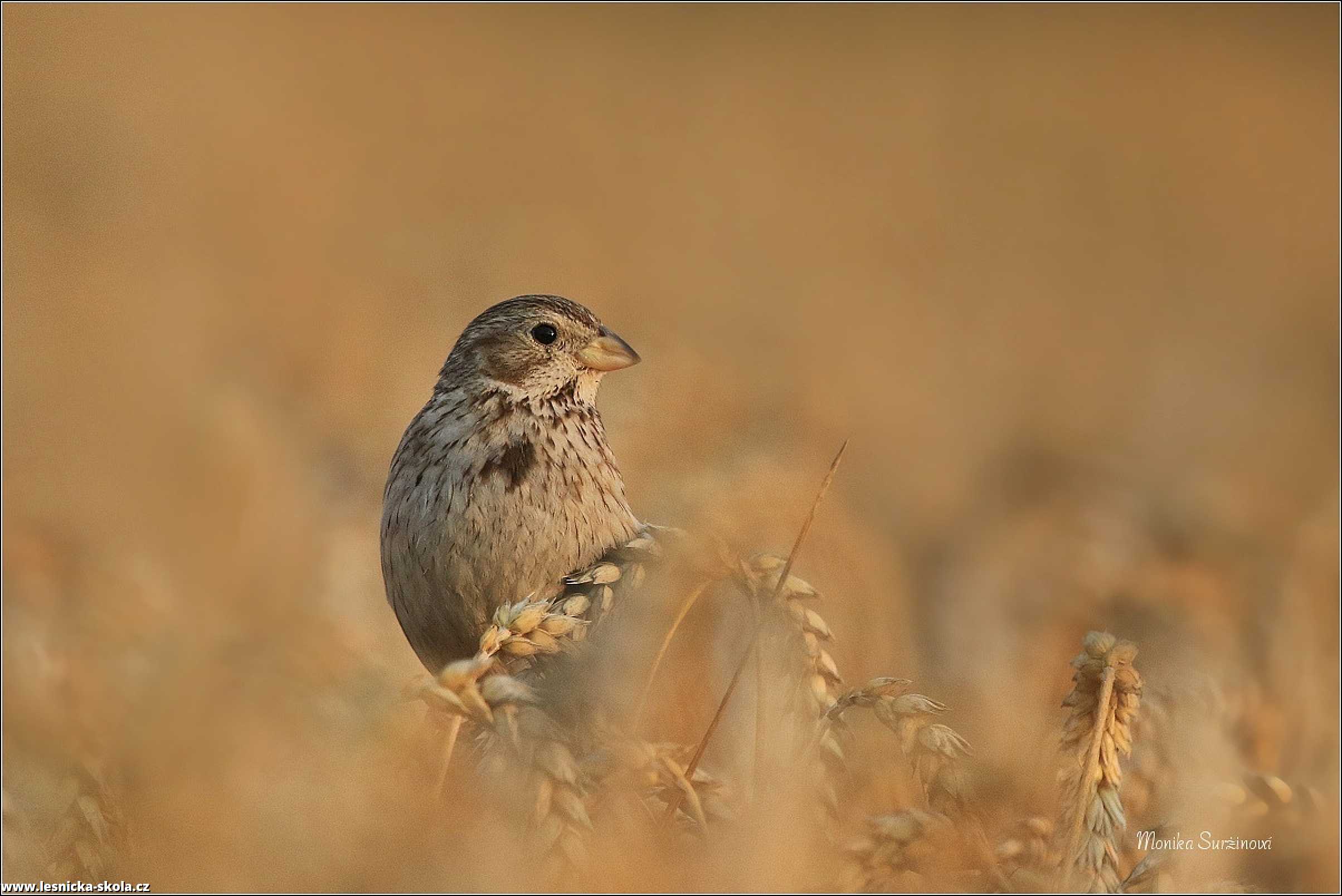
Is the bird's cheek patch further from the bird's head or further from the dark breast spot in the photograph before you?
the dark breast spot

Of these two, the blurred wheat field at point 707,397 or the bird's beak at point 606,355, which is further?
the bird's beak at point 606,355

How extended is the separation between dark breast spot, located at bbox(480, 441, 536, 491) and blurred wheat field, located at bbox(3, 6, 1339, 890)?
372 millimetres

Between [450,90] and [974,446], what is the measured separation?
927 centimetres

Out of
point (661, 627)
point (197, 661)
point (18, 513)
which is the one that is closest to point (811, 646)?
point (661, 627)

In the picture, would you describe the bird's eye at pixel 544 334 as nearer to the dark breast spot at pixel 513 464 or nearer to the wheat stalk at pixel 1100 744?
the dark breast spot at pixel 513 464

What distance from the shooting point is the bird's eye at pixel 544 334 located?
147 inches

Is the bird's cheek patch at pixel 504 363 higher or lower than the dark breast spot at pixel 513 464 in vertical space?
higher

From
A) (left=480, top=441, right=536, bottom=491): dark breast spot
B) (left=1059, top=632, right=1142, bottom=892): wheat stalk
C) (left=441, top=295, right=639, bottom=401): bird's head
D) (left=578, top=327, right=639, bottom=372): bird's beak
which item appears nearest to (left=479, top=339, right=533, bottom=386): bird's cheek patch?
(left=441, top=295, right=639, bottom=401): bird's head

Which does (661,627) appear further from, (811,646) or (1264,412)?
(1264,412)

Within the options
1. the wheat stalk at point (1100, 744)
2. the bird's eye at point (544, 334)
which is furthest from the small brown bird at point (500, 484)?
the wheat stalk at point (1100, 744)

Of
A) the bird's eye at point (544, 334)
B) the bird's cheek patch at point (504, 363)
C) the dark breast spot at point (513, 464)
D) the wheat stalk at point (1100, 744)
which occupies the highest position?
the bird's eye at point (544, 334)

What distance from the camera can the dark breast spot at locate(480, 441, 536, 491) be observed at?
3.34m

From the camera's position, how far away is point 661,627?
212cm

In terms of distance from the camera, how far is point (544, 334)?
3762 mm
